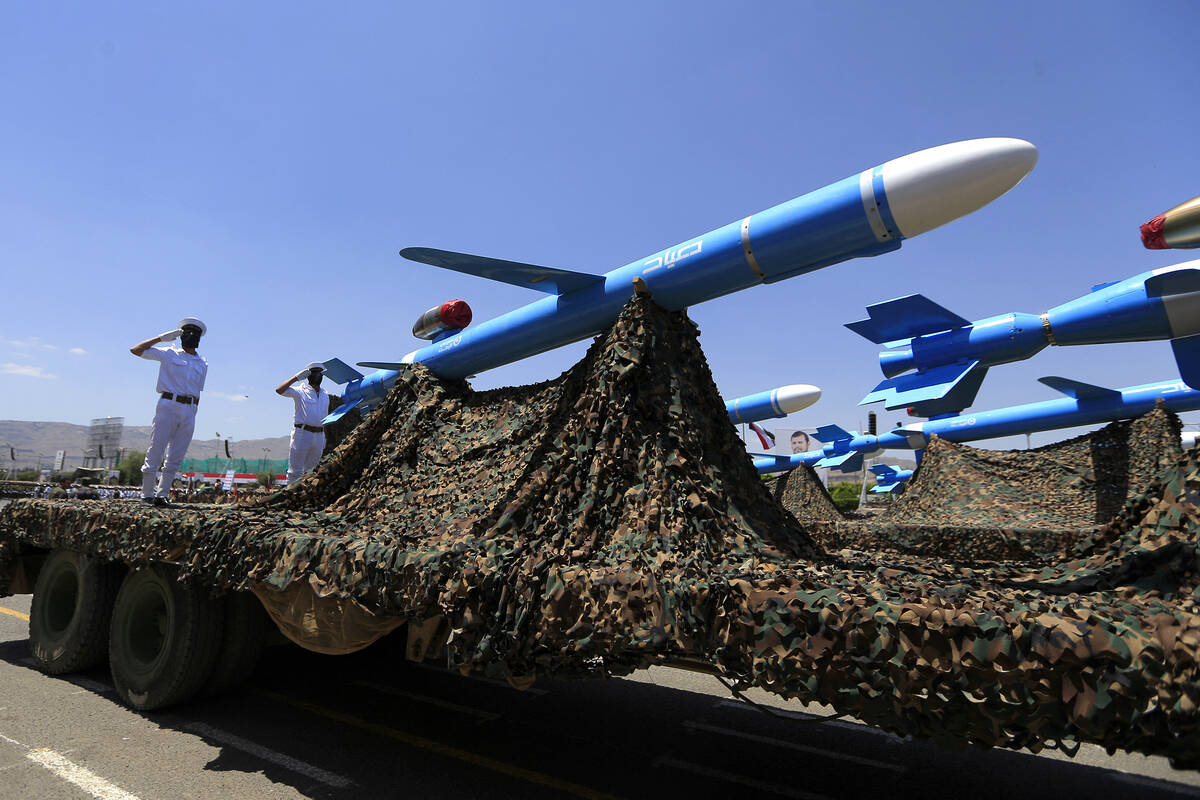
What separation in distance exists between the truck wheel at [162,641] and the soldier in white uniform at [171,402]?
5.02ft

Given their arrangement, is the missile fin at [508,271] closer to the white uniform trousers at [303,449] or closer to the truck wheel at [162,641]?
the truck wheel at [162,641]

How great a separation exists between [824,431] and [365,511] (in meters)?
16.9

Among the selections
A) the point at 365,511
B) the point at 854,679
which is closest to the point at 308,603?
the point at 365,511

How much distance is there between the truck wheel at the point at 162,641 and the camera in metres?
4.41

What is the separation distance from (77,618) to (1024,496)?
1017 cm

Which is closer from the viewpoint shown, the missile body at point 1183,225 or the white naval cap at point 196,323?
the missile body at point 1183,225

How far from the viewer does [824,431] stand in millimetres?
19453

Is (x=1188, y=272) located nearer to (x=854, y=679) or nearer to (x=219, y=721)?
(x=854, y=679)

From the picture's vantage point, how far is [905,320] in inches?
314

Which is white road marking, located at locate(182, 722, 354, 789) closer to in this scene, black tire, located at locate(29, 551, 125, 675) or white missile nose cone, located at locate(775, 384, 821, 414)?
black tire, located at locate(29, 551, 125, 675)

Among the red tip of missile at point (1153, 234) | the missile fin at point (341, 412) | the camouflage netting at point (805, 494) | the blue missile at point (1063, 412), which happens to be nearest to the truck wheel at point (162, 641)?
the missile fin at point (341, 412)

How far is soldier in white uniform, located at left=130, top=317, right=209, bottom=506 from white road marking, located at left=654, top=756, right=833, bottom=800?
5.05 meters

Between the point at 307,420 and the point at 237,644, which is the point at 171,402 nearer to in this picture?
the point at 307,420

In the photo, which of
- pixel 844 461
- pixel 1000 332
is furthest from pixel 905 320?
pixel 844 461
